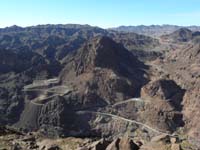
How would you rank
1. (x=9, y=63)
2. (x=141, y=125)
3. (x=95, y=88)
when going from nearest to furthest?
(x=141, y=125) < (x=95, y=88) < (x=9, y=63)

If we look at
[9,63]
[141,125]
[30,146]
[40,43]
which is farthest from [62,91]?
[40,43]

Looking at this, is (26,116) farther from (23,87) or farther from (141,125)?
(141,125)

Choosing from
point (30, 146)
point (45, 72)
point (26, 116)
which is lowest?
point (26, 116)

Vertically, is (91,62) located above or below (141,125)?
above

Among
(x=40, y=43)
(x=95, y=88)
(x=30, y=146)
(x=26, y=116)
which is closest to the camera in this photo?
(x=30, y=146)

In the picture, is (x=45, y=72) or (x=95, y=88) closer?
(x=95, y=88)

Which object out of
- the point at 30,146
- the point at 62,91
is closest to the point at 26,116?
the point at 62,91

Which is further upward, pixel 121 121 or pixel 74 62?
pixel 74 62

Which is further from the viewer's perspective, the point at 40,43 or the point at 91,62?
the point at 40,43

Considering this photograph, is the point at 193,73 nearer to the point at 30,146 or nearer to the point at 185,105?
the point at 185,105
